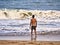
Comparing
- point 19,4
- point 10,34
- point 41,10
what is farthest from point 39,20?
point 10,34

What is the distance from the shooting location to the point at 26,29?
9.84m

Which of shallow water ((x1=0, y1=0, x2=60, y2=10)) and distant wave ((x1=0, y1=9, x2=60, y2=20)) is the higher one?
shallow water ((x1=0, y1=0, x2=60, y2=10))

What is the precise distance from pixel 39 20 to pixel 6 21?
4.90ft

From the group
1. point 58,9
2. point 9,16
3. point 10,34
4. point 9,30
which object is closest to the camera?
point 10,34

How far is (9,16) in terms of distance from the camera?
444 inches

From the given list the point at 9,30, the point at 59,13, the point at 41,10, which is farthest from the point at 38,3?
the point at 9,30

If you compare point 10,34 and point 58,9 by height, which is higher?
point 58,9

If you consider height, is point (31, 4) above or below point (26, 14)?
above

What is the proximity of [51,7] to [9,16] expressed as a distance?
6.84ft

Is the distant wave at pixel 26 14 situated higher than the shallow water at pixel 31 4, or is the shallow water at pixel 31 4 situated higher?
the shallow water at pixel 31 4

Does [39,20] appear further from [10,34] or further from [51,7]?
[10,34]

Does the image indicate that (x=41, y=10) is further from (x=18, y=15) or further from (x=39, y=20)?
(x=18, y=15)

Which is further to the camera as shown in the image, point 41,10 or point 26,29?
point 41,10

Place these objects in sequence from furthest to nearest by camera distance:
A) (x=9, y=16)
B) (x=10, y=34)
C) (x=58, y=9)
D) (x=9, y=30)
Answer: (x=9, y=16) → (x=58, y=9) → (x=9, y=30) → (x=10, y=34)
